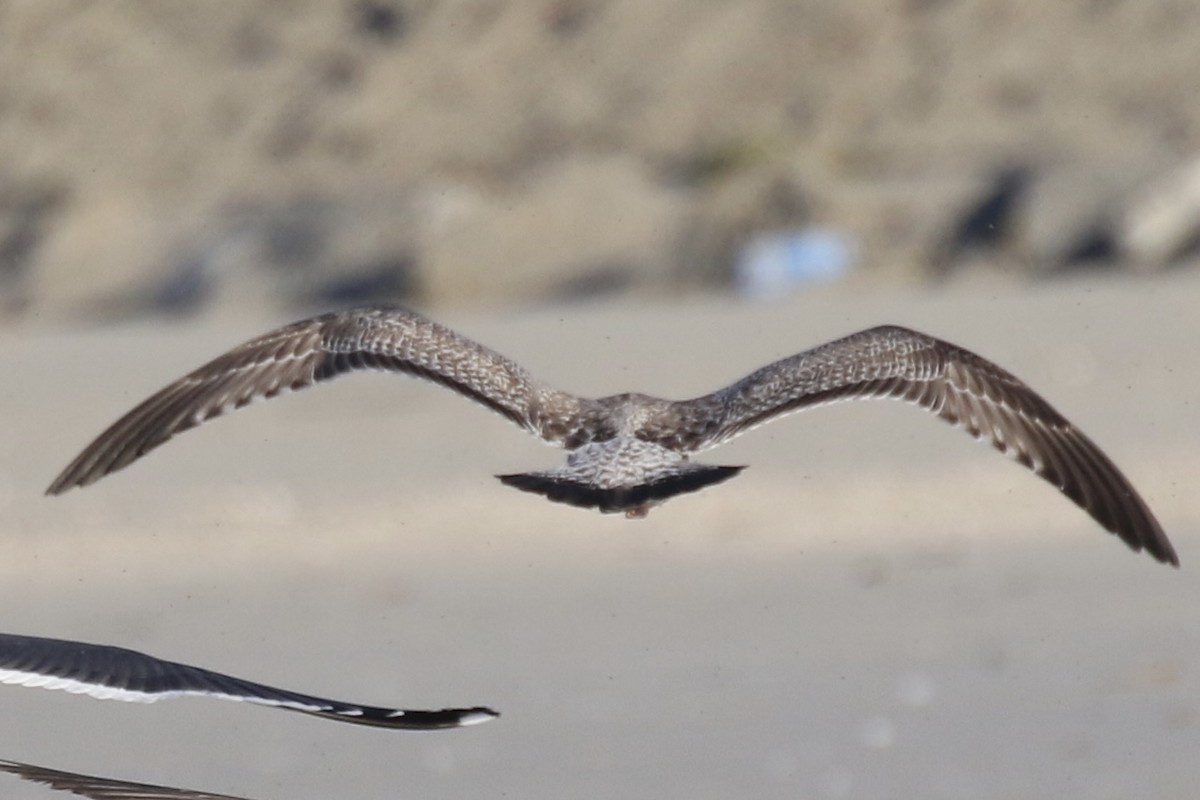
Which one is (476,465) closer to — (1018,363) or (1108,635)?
(1018,363)

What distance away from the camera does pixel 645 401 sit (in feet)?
29.3

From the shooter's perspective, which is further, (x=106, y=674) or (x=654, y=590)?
(x=654, y=590)

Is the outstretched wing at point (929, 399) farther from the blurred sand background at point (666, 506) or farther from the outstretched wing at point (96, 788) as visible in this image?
the outstretched wing at point (96, 788)

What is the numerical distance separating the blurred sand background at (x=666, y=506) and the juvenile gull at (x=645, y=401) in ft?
3.87

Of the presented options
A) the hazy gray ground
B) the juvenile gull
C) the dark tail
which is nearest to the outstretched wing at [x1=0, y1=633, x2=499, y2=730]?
the dark tail

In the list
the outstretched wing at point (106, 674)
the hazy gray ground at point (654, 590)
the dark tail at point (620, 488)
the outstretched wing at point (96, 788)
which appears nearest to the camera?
the outstretched wing at point (96, 788)

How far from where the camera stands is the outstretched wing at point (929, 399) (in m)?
8.64

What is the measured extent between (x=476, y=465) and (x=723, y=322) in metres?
4.18

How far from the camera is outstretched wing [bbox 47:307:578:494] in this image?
9.06 metres

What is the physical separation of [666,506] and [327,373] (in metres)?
4.44

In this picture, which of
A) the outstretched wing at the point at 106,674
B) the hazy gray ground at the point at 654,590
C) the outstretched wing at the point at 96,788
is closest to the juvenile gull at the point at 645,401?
the hazy gray ground at the point at 654,590

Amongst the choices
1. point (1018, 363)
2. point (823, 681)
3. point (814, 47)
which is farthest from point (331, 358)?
point (814, 47)

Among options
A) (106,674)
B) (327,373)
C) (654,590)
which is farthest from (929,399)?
(654,590)

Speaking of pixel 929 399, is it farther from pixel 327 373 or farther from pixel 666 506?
pixel 666 506
